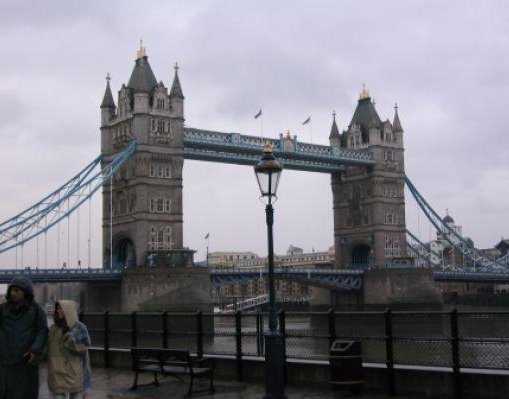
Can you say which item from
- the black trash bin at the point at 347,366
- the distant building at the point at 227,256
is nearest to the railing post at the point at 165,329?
the black trash bin at the point at 347,366

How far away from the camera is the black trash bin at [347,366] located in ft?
36.8

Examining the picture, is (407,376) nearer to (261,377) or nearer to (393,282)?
(261,377)

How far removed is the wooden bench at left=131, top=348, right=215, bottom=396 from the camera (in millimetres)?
12078

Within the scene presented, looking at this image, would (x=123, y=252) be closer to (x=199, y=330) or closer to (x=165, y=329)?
(x=165, y=329)

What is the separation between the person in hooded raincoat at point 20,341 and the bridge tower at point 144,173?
54728 millimetres

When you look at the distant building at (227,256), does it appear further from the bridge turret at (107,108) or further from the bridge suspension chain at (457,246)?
the bridge turret at (107,108)

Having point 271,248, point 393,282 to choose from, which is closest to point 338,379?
point 271,248

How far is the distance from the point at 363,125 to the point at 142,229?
3518 centimetres

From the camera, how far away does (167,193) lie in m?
65.2

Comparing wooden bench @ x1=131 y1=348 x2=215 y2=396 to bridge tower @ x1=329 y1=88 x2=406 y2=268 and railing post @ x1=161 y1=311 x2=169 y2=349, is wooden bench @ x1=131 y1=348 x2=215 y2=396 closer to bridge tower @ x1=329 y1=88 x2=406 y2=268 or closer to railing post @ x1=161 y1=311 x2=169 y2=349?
railing post @ x1=161 y1=311 x2=169 y2=349

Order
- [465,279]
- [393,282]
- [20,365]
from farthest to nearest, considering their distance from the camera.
→ [465,279], [393,282], [20,365]

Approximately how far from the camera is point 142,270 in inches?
2286

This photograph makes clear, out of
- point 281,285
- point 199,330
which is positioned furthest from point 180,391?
point 281,285

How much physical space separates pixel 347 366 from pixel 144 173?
5366 centimetres
